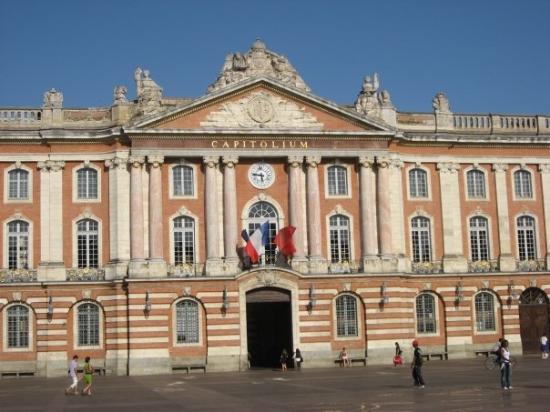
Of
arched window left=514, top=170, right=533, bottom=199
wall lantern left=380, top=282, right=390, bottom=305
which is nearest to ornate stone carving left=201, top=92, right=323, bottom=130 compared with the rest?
wall lantern left=380, top=282, right=390, bottom=305

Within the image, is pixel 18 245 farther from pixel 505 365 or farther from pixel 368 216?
pixel 505 365

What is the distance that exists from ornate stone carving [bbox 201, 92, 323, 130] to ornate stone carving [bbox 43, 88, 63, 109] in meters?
9.20

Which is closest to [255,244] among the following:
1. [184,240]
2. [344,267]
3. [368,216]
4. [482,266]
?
[184,240]

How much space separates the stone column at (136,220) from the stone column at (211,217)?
12.8 feet

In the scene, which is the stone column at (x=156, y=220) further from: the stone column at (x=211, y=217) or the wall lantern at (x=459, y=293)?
the wall lantern at (x=459, y=293)

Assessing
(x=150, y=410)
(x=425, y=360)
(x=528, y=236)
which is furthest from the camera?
(x=528, y=236)

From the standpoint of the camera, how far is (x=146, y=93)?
57781 mm

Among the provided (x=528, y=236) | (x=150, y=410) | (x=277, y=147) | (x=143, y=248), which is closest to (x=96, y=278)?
(x=143, y=248)

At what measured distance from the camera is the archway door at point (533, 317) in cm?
6209

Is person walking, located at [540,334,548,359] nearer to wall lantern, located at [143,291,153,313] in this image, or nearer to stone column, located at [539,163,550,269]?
stone column, located at [539,163,550,269]

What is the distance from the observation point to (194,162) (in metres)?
57.6

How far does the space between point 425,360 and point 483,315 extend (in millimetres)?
5577

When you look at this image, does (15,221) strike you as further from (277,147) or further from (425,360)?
(425,360)

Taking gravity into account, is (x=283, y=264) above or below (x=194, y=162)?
below
